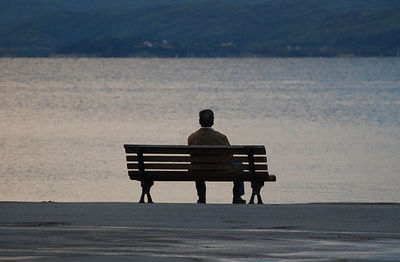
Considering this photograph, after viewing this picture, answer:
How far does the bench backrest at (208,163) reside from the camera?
41.7ft

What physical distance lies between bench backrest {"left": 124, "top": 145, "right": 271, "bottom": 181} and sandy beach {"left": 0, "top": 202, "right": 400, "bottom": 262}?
78 centimetres

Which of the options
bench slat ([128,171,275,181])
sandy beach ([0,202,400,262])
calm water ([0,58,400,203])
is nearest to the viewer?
sandy beach ([0,202,400,262])

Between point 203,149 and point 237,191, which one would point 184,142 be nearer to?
point 237,191

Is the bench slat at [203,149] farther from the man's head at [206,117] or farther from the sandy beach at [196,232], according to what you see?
the sandy beach at [196,232]

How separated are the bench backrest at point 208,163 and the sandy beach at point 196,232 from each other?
78cm

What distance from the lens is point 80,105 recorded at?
7225cm

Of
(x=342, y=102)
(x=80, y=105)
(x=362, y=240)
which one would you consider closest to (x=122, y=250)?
(x=362, y=240)

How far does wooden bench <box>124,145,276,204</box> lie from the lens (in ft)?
41.8

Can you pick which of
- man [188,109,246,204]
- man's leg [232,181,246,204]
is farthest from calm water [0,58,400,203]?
man [188,109,246,204]

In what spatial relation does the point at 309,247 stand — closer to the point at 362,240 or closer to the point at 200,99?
the point at 362,240

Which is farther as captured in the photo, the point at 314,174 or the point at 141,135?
the point at 141,135

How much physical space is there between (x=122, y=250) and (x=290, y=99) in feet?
247

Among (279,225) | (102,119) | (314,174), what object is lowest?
(279,225)

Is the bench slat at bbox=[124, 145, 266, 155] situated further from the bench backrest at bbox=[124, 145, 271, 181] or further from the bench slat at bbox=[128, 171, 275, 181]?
the bench slat at bbox=[128, 171, 275, 181]
